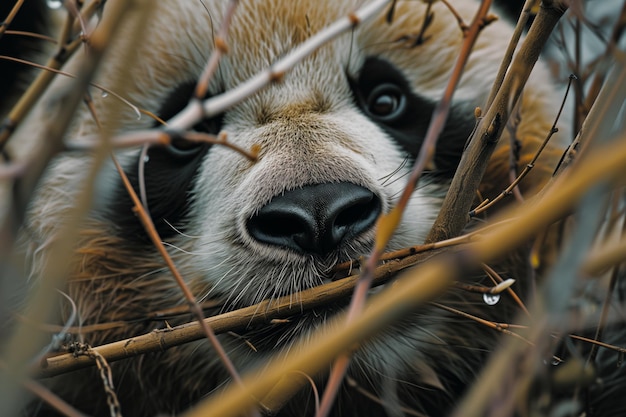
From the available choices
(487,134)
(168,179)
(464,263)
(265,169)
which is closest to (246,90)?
(464,263)

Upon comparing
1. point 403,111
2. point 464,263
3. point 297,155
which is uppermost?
point 403,111

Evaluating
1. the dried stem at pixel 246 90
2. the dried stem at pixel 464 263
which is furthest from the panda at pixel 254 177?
the dried stem at pixel 464 263

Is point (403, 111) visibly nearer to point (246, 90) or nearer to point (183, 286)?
point (183, 286)

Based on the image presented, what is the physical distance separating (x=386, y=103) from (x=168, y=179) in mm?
764

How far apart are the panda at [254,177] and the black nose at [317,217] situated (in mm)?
85

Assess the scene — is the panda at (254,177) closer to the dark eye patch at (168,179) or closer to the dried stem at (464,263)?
the dark eye patch at (168,179)

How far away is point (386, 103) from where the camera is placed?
2477 mm

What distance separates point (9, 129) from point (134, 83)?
117 cm

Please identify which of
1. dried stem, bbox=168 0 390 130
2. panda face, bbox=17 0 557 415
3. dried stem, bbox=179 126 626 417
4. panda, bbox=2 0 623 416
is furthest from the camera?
panda, bbox=2 0 623 416

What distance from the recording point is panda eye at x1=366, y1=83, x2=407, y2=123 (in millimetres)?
2459

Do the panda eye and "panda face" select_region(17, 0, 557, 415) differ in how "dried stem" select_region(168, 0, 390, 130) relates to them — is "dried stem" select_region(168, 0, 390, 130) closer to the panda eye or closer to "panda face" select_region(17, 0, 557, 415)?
"panda face" select_region(17, 0, 557, 415)

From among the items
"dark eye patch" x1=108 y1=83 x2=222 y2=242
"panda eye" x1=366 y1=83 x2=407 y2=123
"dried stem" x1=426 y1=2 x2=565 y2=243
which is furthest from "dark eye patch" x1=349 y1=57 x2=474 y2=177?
"dried stem" x1=426 y1=2 x2=565 y2=243

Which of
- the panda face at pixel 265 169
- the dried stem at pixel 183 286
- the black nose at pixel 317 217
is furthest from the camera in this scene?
the panda face at pixel 265 169

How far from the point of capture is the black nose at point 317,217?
177cm
